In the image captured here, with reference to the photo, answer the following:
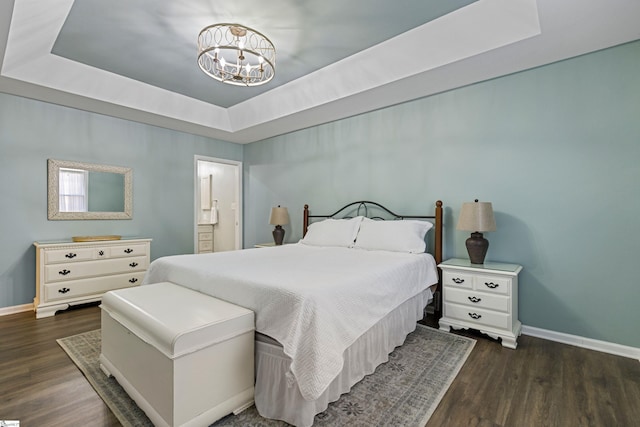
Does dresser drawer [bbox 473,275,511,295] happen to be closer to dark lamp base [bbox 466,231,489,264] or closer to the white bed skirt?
dark lamp base [bbox 466,231,489,264]

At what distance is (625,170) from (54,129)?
18.9 feet

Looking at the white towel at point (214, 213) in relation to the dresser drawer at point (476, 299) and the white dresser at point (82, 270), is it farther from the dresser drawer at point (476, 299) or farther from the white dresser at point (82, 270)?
the dresser drawer at point (476, 299)

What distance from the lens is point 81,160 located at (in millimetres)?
3832

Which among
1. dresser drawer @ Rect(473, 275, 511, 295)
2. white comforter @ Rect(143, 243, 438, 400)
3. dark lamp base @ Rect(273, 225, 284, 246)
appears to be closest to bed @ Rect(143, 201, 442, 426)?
white comforter @ Rect(143, 243, 438, 400)

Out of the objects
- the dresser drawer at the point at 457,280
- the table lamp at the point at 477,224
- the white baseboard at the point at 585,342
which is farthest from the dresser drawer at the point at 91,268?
the white baseboard at the point at 585,342

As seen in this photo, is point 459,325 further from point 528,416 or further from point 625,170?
point 625,170

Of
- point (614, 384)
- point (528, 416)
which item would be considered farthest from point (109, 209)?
point (614, 384)

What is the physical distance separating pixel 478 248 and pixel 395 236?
772 mm

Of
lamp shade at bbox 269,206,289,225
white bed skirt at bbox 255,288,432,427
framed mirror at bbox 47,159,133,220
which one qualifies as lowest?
white bed skirt at bbox 255,288,432,427

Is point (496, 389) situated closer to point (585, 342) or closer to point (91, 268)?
point (585, 342)

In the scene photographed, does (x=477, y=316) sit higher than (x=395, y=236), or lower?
lower

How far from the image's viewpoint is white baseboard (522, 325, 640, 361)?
2.31 m

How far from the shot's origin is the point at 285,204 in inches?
197

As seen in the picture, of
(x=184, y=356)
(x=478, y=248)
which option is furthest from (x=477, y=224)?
(x=184, y=356)
